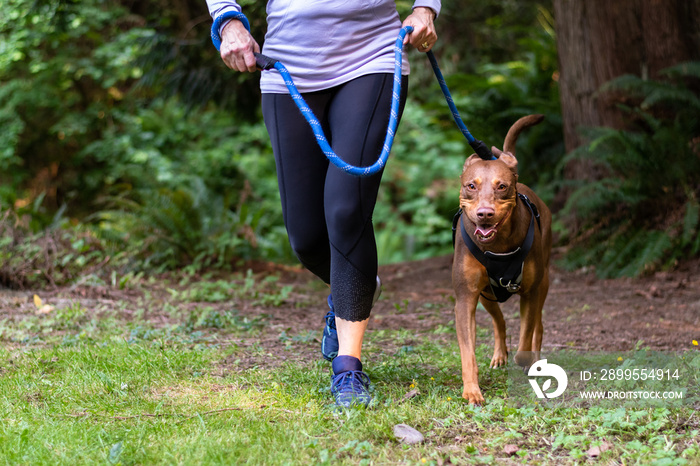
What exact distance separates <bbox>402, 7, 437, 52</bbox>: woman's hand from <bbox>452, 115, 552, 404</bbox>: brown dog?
624mm

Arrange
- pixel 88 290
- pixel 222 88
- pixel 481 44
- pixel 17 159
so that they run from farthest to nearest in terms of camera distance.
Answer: pixel 481 44
pixel 17 159
pixel 222 88
pixel 88 290

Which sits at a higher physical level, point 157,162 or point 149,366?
point 149,366

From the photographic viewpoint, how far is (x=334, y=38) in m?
3.19

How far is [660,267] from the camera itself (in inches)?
256

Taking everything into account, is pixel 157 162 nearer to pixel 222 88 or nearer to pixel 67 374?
pixel 222 88

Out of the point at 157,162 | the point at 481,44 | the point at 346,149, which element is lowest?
the point at 157,162

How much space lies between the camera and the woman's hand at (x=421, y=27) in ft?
10.6

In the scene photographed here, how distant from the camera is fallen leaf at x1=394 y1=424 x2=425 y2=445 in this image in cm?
266

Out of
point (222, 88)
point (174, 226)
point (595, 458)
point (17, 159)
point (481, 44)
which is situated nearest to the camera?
point (595, 458)

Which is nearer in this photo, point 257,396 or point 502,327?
point 257,396

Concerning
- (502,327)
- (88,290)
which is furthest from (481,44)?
(502,327)

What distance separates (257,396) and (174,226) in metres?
4.77

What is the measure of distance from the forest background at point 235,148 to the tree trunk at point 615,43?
0.06 m

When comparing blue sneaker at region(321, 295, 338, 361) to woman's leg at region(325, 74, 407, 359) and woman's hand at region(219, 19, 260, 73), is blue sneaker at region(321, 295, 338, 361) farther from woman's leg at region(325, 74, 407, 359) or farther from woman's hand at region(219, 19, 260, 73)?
woman's hand at region(219, 19, 260, 73)
